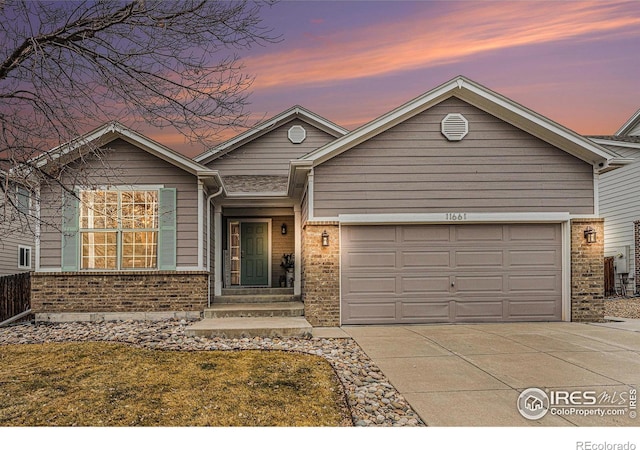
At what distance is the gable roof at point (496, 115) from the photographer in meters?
8.99

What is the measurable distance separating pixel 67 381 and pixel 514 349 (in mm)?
5748

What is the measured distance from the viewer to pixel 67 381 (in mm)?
5227

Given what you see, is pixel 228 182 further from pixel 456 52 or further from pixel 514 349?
pixel 514 349

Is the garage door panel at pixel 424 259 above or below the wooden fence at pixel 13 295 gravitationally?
above

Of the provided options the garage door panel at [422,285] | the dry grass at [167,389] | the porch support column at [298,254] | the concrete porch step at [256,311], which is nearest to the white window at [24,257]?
the concrete porch step at [256,311]

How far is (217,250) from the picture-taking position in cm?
1220

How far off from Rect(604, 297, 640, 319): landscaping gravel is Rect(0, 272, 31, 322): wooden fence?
1369cm

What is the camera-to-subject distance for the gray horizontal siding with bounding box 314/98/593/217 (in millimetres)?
9273

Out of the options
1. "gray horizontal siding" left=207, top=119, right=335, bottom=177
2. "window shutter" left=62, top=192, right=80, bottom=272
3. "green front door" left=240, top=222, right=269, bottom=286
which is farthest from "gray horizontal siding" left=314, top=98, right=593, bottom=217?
"window shutter" left=62, top=192, right=80, bottom=272

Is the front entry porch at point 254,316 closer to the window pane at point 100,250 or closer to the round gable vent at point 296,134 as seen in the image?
the window pane at point 100,250

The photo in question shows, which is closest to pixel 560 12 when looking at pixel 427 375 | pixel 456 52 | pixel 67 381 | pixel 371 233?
pixel 456 52

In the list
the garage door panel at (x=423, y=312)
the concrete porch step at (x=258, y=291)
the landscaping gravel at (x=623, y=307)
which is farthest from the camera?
the concrete porch step at (x=258, y=291)

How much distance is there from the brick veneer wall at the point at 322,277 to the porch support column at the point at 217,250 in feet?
11.8

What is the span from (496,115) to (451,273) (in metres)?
3.28
